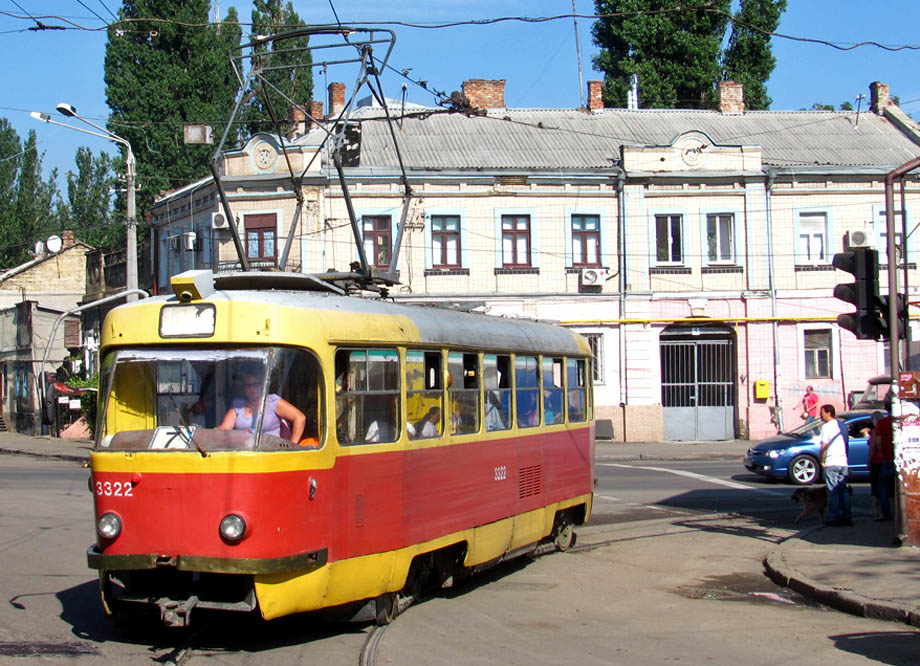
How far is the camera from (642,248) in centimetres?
3347

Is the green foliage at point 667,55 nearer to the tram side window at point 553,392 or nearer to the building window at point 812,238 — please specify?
the building window at point 812,238

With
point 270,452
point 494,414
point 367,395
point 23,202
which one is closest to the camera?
point 270,452

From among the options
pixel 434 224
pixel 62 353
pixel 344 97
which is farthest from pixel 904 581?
pixel 62 353

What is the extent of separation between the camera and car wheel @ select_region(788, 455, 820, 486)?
70.2 ft

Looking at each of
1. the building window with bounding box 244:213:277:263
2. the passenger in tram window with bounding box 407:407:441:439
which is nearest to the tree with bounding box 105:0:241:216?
the building window with bounding box 244:213:277:263

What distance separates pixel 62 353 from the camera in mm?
45281

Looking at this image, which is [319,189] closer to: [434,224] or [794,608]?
[434,224]

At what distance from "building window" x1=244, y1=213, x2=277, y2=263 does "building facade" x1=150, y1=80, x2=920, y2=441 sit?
0.06 m

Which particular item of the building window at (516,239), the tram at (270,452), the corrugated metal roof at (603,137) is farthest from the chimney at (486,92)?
the tram at (270,452)

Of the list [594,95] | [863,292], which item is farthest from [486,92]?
[863,292]

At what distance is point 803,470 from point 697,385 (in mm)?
12250

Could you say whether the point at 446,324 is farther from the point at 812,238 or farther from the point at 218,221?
the point at 812,238

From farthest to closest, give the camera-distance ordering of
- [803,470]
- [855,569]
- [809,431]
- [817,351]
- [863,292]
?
[817,351], [809,431], [803,470], [863,292], [855,569]

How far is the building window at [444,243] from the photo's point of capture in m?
32.8
